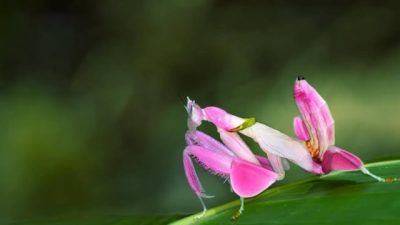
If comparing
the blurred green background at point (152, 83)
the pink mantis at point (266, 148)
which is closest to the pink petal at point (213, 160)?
the pink mantis at point (266, 148)

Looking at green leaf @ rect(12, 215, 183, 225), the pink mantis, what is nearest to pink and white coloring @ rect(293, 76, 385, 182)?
the pink mantis

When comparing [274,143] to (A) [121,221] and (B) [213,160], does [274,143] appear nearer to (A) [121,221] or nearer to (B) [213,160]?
(B) [213,160]

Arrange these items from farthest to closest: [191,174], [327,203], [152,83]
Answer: [152,83]
[191,174]
[327,203]

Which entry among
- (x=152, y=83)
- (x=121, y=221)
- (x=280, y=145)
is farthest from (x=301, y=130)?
(x=152, y=83)

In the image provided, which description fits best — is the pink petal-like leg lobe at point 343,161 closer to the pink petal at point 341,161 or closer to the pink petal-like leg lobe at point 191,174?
the pink petal at point 341,161

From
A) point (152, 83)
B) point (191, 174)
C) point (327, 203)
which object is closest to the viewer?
point (327, 203)

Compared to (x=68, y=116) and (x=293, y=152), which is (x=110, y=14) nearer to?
(x=68, y=116)

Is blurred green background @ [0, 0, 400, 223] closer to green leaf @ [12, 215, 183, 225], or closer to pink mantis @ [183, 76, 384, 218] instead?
green leaf @ [12, 215, 183, 225]
